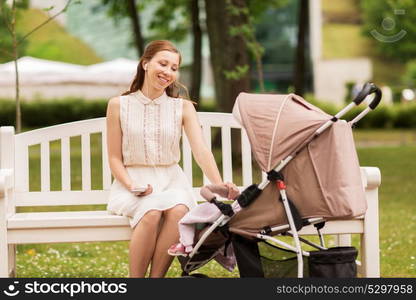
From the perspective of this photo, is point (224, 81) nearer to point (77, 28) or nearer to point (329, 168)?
point (329, 168)

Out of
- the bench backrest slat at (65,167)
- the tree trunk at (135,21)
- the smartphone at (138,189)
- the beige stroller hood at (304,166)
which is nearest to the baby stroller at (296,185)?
the beige stroller hood at (304,166)

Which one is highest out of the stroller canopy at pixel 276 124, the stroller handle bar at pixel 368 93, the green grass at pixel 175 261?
the stroller handle bar at pixel 368 93

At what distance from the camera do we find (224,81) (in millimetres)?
12977

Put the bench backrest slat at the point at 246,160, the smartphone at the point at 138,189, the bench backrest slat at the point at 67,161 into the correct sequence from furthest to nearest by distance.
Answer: the bench backrest slat at the point at 246,160
the bench backrest slat at the point at 67,161
the smartphone at the point at 138,189

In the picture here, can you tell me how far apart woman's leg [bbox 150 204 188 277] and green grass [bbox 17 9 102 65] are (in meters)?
43.1

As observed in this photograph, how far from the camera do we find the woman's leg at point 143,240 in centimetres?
516

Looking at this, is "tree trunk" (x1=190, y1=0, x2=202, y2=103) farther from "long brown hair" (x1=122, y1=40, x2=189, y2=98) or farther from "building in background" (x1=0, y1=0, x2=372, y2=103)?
"building in background" (x1=0, y1=0, x2=372, y2=103)

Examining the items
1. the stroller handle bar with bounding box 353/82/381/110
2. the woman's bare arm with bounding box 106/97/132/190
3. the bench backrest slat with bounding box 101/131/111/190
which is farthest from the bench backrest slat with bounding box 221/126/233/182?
the stroller handle bar with bounding box 353/82/381/110

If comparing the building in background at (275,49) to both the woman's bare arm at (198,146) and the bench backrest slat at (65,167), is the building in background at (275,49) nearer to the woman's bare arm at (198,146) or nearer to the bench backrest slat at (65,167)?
the bench backrest slat at (65,167)

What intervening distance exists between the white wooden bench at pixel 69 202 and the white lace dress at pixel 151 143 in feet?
0.61

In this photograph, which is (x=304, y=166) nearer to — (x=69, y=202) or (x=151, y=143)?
(x=151, y=143)

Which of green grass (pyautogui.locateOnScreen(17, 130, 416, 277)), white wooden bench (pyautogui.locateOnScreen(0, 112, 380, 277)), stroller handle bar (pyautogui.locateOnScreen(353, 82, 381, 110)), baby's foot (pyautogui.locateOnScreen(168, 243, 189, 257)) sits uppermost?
stroller handle bar (pyautogui.locateOnScreen(353, 82, 381, 110))

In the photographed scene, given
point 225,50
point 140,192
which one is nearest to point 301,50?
point 225,50

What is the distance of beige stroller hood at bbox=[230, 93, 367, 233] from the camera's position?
15.6ft
